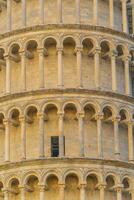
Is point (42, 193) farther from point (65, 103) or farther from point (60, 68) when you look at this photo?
point (60, 68)

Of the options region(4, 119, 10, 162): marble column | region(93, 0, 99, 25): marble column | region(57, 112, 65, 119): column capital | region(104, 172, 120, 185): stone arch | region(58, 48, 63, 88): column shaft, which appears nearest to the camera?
region(104, 172, 120, 185): stone arch

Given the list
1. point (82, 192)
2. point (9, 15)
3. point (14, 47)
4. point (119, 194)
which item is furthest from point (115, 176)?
point (9, 15)

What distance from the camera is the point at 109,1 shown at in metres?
38.1

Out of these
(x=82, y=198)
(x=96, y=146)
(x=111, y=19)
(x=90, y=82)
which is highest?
(x=111, y=19)

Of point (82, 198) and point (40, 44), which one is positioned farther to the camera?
point (40, 44)

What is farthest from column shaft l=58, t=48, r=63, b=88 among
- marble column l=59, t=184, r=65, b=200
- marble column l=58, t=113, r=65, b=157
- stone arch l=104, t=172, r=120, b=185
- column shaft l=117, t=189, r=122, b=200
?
column shaft l=117, t=189, r=122, b=200

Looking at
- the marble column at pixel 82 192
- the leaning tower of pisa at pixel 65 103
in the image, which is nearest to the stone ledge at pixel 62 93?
the leaning tower of pisa at pixel 65 103

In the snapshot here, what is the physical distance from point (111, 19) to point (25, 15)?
3730mm

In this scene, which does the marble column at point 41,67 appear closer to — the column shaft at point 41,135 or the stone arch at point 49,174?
the column shaft at point 41,135

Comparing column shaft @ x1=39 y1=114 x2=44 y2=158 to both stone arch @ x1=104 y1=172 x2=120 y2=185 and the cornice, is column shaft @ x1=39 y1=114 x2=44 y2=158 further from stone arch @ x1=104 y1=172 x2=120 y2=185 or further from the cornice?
the cornice

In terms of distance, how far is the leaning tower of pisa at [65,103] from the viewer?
34.4 metres

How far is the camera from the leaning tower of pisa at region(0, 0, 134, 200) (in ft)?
113

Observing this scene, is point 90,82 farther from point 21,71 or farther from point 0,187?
point 0,187

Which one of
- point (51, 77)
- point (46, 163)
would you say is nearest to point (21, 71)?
point (51, 77)
